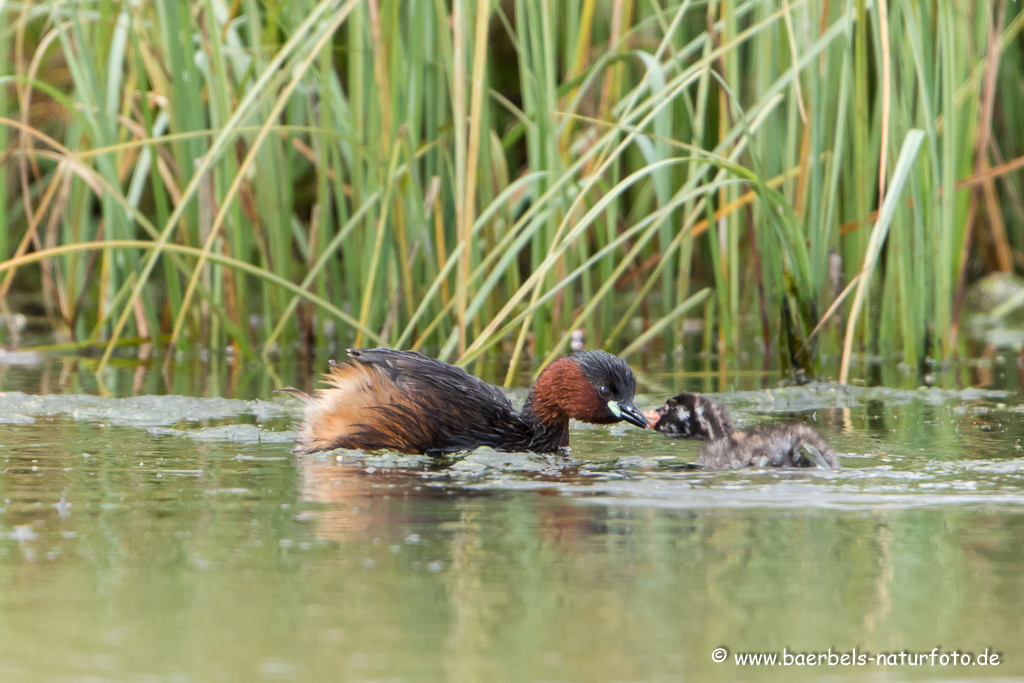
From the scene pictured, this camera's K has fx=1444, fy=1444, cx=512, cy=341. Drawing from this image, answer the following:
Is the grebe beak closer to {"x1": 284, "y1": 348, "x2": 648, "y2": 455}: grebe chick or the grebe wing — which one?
{"x1": 284, "y1": 348, "x2": 648, "y2": 455}: grebe chick

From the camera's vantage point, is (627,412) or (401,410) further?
(627,412)

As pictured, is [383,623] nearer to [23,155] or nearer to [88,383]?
[88,383]

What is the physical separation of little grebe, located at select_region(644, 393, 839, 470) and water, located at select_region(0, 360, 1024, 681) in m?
0.09

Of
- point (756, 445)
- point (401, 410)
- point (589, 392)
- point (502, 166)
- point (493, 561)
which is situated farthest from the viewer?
point (502, 166)

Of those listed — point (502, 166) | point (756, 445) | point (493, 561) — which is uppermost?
point (502, 166)

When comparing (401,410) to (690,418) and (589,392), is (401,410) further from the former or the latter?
(690,418)

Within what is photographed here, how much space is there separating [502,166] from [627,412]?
2.30m

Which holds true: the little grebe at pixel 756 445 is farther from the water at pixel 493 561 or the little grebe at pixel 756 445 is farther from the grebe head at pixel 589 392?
the grebe head at pixel 589 392

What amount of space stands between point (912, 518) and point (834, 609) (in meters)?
0.86

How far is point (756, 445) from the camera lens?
4.49m

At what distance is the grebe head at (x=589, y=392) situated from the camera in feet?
16.1

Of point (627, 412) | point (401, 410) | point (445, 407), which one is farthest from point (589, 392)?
point (401, 410)

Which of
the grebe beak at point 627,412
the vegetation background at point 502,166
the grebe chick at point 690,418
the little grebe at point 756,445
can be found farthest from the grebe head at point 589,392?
the vegetation background at point 502,166

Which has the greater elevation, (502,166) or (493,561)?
(502,166)
